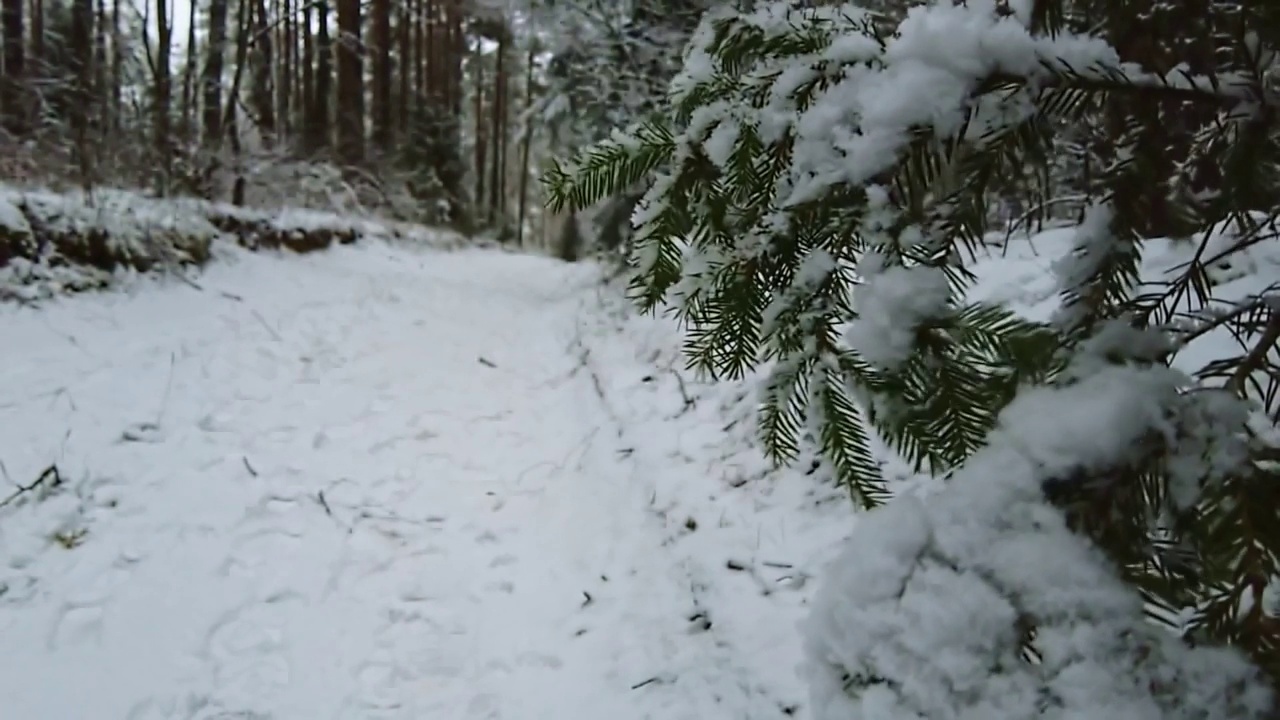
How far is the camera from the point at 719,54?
53.5 inches

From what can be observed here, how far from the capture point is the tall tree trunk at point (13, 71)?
29.8ft

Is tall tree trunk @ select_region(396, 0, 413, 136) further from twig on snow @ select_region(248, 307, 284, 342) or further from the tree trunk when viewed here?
twig on snow @ select_region(248, 307, 284, 342)

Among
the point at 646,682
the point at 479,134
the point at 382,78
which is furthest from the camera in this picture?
the point at 479,134

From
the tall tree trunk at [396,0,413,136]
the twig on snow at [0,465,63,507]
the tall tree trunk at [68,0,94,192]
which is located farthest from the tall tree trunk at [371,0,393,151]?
the twig on snow at [0,465,63,507]

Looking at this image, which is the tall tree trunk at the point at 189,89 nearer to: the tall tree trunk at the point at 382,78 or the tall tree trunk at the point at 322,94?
the tall tree trunk at the point at 322,94


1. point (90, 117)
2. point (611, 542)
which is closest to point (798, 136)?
point (611, 542)

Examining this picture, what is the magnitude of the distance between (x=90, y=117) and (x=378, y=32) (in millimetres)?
8726

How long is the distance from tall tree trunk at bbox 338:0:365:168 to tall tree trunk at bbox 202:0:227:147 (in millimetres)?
2302

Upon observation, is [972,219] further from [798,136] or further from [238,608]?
[238,608]

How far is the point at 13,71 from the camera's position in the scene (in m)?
11.4

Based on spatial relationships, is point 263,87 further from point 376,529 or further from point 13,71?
point 376,529

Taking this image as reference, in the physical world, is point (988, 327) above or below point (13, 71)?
below

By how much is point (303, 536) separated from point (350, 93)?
11573 mm

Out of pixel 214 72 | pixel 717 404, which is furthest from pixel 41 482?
pixel 214 72
